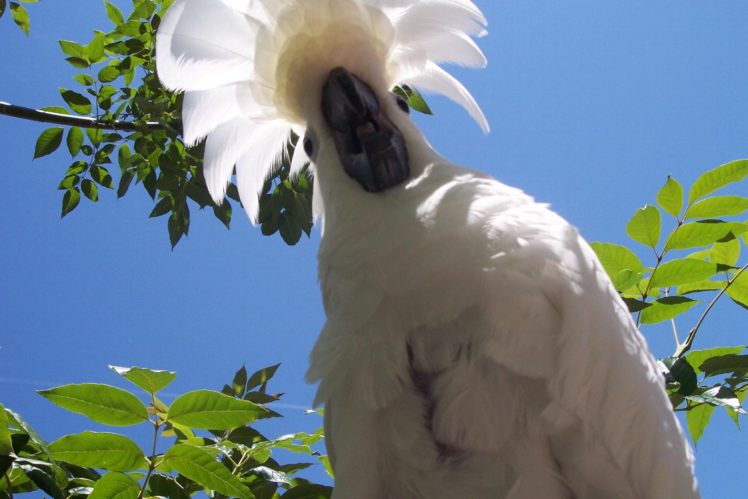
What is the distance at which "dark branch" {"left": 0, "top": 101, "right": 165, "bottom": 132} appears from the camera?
239 centimetres

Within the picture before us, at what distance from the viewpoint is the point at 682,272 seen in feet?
5.34

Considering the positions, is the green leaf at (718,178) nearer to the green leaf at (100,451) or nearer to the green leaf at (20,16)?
the green leaf at (100,451)

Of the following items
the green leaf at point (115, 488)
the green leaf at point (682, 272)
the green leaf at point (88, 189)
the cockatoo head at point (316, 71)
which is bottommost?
the green leaf at point (115, 488)

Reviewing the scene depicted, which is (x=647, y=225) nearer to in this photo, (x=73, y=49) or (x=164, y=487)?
(x=164, y=487)

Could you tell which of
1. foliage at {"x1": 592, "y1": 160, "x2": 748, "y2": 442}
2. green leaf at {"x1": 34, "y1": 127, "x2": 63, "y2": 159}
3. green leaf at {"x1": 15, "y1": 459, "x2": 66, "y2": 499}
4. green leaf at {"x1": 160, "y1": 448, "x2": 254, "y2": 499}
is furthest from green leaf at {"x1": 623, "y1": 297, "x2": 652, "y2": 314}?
green leaf at {"x1": 34, "y1": 127, "x2": 63, "y2": 159}

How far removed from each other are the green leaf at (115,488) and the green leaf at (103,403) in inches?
4.4

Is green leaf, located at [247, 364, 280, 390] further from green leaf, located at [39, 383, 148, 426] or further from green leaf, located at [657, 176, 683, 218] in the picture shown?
green leaf, located at [657, 176, 683, 218]

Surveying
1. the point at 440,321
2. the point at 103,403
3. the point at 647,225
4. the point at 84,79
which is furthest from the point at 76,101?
the point at 647,225

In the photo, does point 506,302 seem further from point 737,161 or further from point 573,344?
point 737,161

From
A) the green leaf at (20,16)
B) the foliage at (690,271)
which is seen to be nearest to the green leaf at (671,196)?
the foliage at (690,271)

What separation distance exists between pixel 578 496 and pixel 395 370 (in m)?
0.38

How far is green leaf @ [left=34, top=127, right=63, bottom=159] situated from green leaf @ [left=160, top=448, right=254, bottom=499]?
170 cm

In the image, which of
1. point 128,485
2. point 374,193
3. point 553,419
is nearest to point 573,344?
point 553,419

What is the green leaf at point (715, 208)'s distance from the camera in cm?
173
